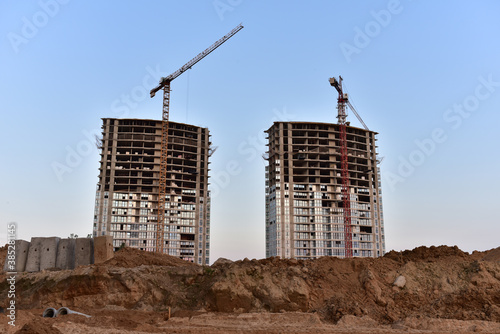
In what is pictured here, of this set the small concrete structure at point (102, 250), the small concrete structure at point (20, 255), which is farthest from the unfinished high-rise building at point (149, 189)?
the small concrete structure at point (102, 250)

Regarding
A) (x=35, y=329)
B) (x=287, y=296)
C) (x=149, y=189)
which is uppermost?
(x=149, y=189)

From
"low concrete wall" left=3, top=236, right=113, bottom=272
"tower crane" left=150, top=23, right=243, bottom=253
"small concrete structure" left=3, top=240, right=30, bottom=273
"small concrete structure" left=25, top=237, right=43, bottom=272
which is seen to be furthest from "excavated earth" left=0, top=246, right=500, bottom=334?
"tower crane" left=150, top=23, right=243, bottom=253

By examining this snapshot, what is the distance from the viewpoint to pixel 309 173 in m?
111

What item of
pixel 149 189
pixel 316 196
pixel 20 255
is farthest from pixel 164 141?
pixel 20 255

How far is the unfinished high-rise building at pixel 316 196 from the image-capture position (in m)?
107

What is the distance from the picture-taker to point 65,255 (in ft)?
110

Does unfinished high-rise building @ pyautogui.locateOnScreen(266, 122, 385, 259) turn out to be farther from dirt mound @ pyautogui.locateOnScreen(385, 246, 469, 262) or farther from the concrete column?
dirt mound @ pyautogui.locateOnScreen(385, 246, 469, 262)

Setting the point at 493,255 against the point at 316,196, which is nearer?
the point at 493,255

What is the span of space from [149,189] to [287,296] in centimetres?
9142

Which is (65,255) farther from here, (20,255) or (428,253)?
(428,253)

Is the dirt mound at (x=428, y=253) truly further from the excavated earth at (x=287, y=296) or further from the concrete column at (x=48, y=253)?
the concrete column at (x=48, y=253)

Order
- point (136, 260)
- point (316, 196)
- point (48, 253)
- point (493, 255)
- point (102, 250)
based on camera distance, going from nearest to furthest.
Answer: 1. point (493, 255)
2. point (136, 260)
3. point (102, 250)
4. point (48, 253)
5. point (316, 196)

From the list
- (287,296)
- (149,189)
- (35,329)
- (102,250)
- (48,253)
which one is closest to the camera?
(35,329)

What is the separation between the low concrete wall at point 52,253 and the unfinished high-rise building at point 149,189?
234 ft
